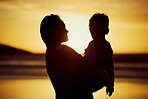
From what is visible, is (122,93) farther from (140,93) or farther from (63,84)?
(63,84)

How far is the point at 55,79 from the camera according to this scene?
3072mm

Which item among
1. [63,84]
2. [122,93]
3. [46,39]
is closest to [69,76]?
[63,84]

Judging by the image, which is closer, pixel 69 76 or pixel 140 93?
→ pixel 69 76

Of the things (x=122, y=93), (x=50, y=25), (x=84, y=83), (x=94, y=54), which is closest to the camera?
(x=84, y=83)

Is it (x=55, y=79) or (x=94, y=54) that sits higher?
(x=94, y=54)

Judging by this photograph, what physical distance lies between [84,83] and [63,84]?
0.22m

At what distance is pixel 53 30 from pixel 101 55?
2.23 ft

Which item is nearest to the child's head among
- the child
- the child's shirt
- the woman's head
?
the child

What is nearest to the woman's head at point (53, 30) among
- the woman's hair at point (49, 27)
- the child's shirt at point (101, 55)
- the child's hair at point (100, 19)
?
the woman's hair at point (49, 27)

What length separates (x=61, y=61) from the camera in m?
2.99

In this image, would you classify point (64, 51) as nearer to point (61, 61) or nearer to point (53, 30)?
point (61, 61)

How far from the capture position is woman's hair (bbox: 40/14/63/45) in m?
3.08

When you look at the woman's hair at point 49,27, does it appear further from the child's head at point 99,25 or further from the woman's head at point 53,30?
the child's head at point 99,25

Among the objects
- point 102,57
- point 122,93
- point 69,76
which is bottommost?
point 69,76
